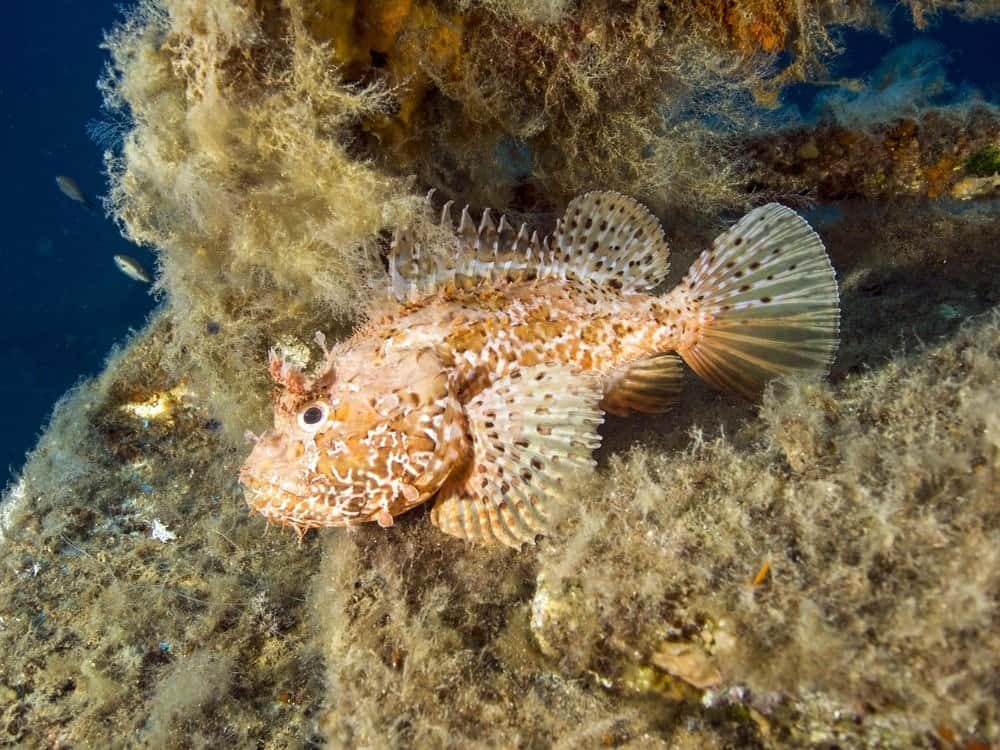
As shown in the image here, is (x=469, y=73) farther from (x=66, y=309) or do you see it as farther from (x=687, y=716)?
(x=66, y=309)

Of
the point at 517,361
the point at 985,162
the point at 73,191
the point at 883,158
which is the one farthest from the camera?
the point at 73,191

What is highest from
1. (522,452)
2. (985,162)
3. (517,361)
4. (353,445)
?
(353,445)

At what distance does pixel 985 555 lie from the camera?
84.1 inches

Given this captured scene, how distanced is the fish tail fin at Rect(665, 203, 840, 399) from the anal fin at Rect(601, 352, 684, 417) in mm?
229

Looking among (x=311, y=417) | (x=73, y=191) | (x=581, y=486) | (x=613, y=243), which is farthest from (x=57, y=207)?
(x=581, y=486)

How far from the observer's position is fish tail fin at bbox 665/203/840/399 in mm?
4082

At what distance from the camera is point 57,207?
4959cm

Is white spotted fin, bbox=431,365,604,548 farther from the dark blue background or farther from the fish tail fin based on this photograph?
the dark blue background

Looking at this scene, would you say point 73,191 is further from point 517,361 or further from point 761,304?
point 761,304

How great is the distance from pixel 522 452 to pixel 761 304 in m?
2.23

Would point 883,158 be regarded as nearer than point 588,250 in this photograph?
No

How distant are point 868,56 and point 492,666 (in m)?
63.0

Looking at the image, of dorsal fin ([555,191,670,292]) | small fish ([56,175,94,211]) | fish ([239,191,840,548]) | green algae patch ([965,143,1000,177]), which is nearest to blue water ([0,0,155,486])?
small fish ([56,175,94,211])

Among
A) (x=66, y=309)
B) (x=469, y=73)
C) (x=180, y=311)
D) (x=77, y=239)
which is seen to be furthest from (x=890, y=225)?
(x=77, y=239)
